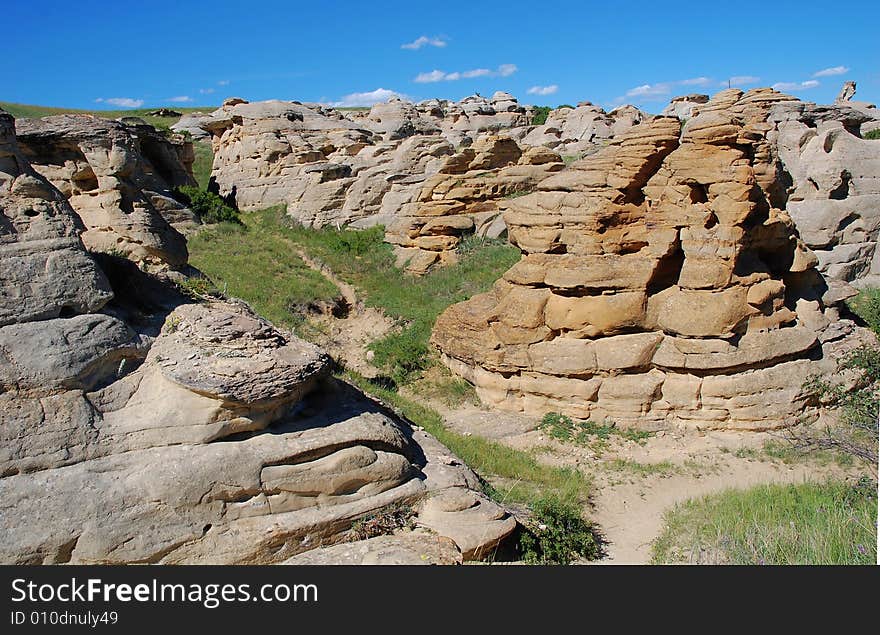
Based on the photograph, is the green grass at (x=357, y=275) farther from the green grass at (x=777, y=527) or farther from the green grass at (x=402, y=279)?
the green grass at (x=777, y=527)

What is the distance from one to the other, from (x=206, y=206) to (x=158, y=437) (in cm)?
2143

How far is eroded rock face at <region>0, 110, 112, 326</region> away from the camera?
257 inches

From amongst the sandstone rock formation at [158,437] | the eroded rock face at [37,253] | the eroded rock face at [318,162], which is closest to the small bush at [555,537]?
the sandstone rock formation at [158,437]

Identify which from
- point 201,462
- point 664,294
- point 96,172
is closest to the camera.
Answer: point 201,462

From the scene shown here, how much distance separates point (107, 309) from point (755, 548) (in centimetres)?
782

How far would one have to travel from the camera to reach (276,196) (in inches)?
1139

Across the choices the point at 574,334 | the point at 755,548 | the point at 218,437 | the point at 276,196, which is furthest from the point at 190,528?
the point at 276,196

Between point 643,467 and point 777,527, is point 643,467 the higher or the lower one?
the lower one

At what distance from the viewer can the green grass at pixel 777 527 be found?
21.6ft

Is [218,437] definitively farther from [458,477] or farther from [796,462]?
[796,462]

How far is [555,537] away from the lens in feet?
25.7

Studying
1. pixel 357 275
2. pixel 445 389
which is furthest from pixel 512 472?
pixel 357 275

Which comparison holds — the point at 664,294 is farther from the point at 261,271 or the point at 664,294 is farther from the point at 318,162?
the point at 318,162

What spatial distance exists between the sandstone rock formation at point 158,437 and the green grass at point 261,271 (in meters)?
9.12
